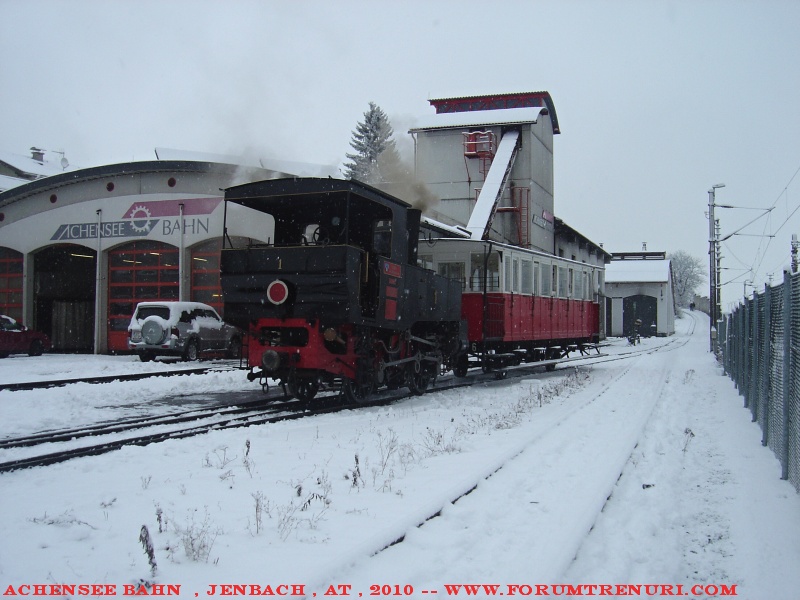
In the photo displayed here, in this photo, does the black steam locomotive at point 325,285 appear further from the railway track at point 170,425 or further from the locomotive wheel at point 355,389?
the railway track at point 170,425

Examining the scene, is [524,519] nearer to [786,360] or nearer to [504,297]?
[786,360]

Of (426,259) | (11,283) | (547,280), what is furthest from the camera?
(11,283)

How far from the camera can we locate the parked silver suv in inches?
797

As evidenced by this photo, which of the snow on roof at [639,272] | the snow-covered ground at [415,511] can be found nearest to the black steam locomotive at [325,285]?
the snow-covered ground at [415,511]

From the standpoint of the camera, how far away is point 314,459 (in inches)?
274

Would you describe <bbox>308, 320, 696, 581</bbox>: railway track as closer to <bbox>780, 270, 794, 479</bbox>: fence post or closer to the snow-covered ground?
the snow-covered ground

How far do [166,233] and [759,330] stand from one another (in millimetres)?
22468

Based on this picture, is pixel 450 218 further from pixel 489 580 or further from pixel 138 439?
pixel 489 580

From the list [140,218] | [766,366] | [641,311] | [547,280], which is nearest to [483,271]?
[547,280]

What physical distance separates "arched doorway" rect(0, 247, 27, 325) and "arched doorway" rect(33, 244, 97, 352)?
2.08 feet

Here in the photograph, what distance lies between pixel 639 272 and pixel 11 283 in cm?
4750

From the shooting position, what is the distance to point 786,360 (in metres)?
6.89

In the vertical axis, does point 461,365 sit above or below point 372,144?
below

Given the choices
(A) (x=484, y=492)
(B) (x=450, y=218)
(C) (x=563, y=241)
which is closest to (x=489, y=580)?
(A) (x=484, y=492)
